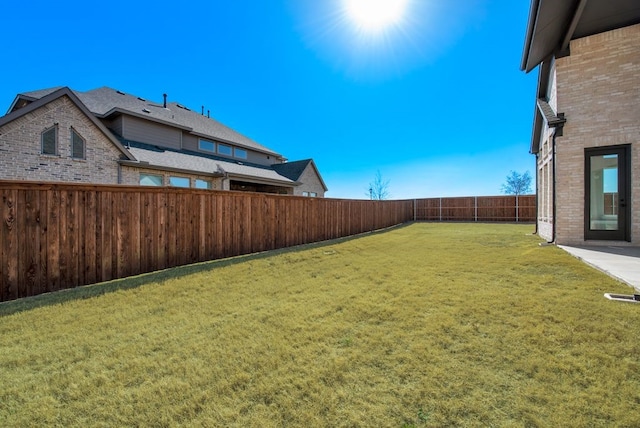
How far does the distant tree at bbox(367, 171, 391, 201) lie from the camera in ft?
136

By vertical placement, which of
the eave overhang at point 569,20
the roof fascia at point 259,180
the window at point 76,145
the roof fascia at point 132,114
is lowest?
the roof fascia at point 259,180

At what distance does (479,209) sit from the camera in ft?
66.3

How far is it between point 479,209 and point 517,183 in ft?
73.5

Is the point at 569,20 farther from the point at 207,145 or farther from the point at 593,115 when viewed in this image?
the point at 207,145

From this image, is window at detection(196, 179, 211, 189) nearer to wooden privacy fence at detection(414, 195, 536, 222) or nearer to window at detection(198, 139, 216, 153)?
window at detection(198, 139, 216, 153)

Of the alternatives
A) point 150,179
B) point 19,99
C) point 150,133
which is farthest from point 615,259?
point 19,99

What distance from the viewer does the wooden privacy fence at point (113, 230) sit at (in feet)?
13.1

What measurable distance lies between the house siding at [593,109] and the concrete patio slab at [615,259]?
79cm

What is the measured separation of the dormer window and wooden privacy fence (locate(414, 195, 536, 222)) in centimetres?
2101

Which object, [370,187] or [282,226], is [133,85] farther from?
[370,187]

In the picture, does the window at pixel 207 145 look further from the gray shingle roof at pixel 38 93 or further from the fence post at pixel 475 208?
the fence post at pixel 475 208

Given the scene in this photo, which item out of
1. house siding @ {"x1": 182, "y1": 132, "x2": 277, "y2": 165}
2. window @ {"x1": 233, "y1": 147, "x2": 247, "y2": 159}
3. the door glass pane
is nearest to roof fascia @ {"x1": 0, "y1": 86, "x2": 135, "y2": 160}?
house siding @ {"x1": 182, "y1": 132, "x2": 277, "y2": 165}

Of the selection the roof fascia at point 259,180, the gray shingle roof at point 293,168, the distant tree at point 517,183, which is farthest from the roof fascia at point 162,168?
the distant tree at point 517,183

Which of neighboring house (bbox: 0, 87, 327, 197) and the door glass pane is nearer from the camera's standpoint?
the door glass pane
